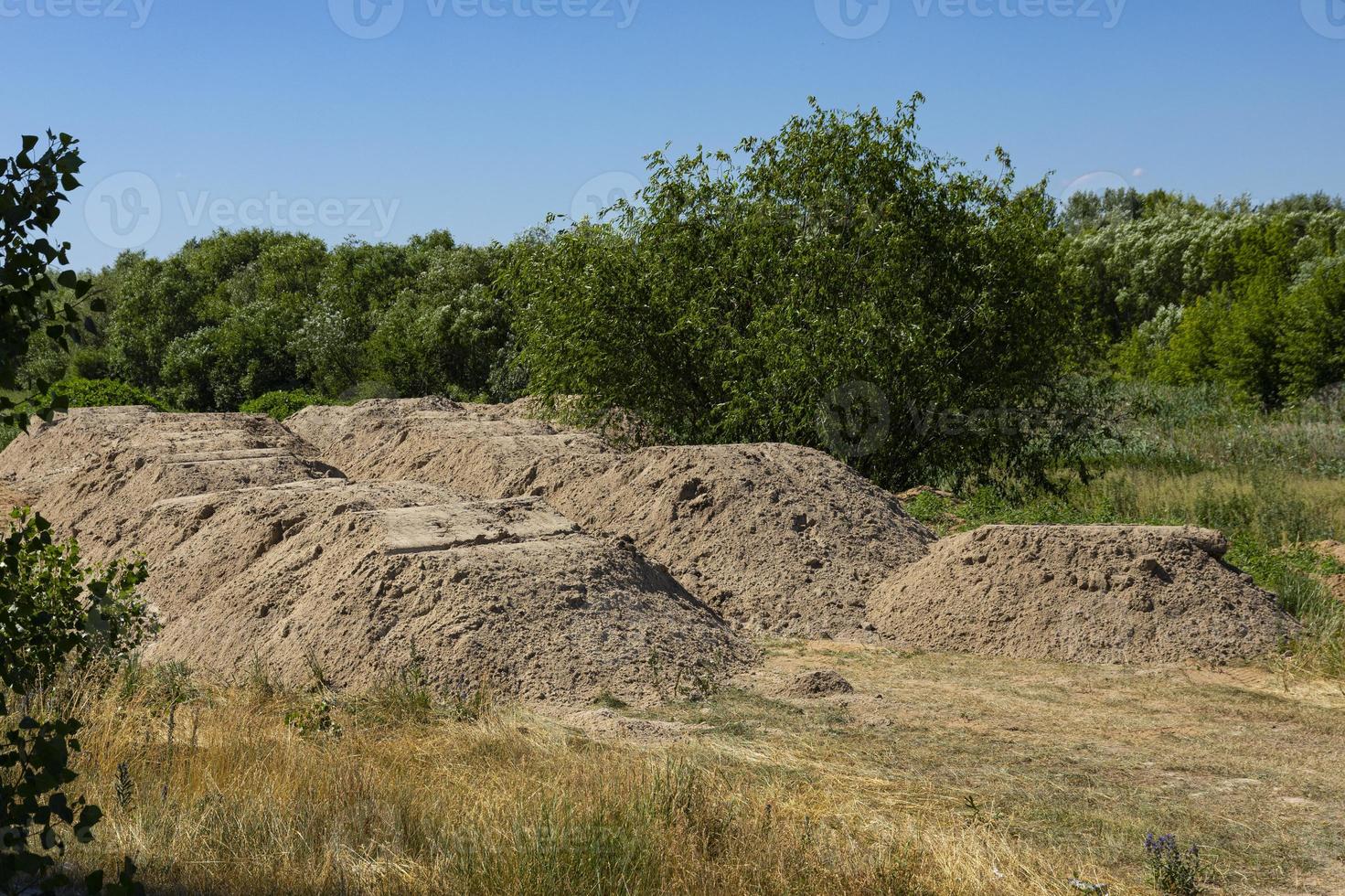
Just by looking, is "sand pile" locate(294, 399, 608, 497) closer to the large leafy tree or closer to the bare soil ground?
the bare soil ground

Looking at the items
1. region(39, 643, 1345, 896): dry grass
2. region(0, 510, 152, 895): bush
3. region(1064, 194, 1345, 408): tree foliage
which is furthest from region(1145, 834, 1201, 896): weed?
region(1064, 194, 1345, 408): tree foliage

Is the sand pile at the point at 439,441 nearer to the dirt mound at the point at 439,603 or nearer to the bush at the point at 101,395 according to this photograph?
the dirt mound at the point at 439,603

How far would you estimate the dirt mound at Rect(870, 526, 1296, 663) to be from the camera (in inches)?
334

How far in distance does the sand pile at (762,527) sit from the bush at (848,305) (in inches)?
74.6

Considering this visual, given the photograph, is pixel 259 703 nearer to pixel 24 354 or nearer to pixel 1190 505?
pixel 24 354

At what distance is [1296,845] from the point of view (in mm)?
5000

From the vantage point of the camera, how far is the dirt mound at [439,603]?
7465 mm

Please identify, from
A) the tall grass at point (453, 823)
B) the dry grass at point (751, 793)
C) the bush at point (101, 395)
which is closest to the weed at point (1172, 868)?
the dry grass at point (751, 793)

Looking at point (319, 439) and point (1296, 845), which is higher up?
point (319, 439)

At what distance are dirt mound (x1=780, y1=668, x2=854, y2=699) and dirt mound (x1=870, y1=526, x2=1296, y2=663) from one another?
172 cm

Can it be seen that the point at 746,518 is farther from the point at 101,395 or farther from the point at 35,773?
the point at 101,395

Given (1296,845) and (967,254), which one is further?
(967,254)

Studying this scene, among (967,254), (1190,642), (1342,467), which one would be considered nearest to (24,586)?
(1190,642)

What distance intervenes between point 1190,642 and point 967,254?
6931 millimetres
